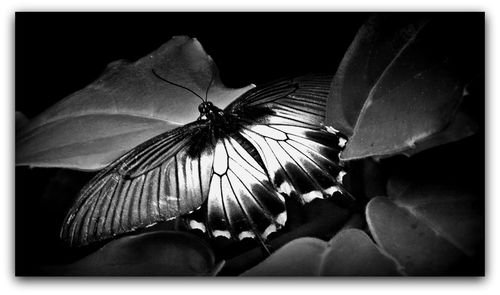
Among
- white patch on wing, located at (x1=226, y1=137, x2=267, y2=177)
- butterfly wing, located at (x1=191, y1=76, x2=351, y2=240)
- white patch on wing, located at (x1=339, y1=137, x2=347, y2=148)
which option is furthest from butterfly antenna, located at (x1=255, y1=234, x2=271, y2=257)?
white patch on wing, located at (x1=339, y1=137, x2=347, y2=148)

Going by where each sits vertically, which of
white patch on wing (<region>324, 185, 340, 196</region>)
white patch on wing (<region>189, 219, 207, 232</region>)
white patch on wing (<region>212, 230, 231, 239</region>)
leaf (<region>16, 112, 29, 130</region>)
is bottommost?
white patch on wing (<region>212, 230, 231, 239</region>)

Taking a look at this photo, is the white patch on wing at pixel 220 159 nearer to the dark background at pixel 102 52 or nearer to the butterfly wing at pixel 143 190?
the butterfly wing at pixel 143 190

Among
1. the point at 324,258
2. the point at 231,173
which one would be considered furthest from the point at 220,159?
the point at 324,258

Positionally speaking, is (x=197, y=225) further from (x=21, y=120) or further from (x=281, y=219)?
(x=21, y=120)

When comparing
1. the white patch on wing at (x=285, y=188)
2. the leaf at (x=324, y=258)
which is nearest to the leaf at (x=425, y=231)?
the leaf at (x=324, y=258)

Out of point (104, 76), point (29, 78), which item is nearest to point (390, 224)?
point (104, 76)

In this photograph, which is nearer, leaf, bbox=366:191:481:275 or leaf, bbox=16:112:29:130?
leaf, bbox=366:191:481:275

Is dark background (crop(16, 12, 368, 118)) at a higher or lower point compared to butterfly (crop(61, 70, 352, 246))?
higher

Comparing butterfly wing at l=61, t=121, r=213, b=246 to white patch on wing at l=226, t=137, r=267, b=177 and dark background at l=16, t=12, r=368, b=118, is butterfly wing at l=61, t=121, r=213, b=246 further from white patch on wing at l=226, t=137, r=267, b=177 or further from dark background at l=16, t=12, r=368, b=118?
dark background at l=16, t=12, r=368, b=118
